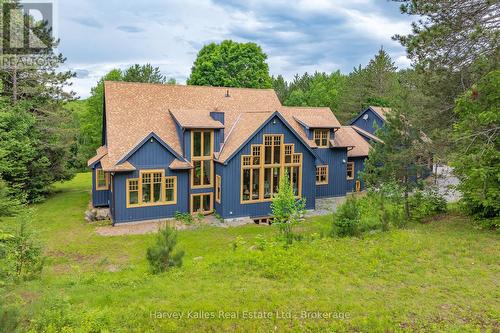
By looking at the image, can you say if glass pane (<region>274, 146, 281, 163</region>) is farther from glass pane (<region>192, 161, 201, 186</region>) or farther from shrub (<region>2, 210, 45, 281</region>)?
shrub (<region>2, 210, 45, 281</region>)

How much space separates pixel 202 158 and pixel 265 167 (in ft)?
12.3

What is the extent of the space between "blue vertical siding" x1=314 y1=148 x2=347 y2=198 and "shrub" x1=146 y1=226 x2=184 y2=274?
17953 millimetres

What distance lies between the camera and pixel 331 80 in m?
63.1

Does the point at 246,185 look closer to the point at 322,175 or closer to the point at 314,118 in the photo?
the point at 322,175

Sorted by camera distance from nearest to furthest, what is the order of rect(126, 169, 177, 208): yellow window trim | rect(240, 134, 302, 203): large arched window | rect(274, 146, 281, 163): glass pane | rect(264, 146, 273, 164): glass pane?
1. rect(126, 169, 177, 208): yellow window trim
2. rect(240, 134, 302, 203): large arched window
3. rect(264, 146, 273, 164): glass pane
4. rect(274, 146, 281, 163): glass pane

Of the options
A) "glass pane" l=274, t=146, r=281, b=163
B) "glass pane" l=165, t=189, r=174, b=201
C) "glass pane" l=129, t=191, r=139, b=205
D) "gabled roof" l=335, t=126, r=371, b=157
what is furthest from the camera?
"gabled roof" l=335, t=126, r=371, b=157

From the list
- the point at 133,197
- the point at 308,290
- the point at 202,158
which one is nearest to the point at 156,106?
the point at 202,158

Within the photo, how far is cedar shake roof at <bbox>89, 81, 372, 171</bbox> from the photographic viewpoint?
20.5m

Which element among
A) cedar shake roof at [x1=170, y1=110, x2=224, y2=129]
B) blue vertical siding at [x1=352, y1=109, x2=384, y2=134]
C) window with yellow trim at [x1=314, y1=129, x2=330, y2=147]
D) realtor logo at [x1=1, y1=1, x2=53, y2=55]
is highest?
realtor logo at [x1=1, y1=1, x2=53, y2=55]

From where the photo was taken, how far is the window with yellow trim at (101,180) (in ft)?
73.7

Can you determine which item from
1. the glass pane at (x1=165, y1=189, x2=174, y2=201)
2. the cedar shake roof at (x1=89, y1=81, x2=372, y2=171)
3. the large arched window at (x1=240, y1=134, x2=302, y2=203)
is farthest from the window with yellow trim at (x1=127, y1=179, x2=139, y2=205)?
the large arched window at (x1=240, y1=134, x2=302, y2=203)

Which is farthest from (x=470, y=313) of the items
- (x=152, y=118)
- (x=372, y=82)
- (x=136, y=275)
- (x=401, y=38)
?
(x=372, y=82)

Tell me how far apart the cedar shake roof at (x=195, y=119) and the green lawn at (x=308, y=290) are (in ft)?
31.4

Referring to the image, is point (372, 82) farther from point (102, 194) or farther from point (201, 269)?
point (201, 269)
